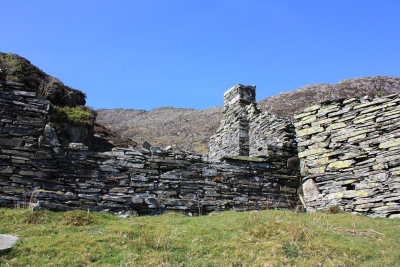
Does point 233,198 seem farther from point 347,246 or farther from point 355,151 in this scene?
point 347,246

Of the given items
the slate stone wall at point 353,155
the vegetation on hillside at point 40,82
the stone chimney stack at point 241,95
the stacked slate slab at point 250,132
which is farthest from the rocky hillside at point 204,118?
the slate stone wall at point 353,155

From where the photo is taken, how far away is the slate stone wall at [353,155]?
806 centimetres

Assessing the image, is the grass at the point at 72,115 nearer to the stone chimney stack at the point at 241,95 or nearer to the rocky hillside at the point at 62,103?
the rocky hillside at the point at 62,103

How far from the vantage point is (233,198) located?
9.53 metres

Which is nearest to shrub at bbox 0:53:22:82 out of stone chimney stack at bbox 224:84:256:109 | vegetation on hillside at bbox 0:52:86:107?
vegetation on hillside at bbox 0:52:86:107

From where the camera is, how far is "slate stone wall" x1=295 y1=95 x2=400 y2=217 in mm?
8062

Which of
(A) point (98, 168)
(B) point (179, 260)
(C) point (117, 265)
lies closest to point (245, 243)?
(B) point (179, 260)

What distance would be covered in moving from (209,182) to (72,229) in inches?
167

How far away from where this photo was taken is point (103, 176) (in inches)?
332

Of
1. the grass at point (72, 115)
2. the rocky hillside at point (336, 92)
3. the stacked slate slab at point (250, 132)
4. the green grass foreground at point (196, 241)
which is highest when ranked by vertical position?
the rocky hillside at point (336, 92)

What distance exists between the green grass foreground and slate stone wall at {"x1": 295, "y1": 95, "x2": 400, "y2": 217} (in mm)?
985

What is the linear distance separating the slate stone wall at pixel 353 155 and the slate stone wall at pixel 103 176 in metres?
1.64

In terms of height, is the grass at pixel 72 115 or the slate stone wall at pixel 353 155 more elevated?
the grass at pixel 72 115

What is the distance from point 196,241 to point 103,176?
3.64 meters
